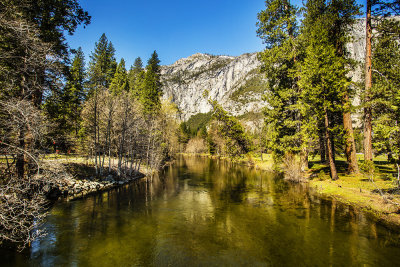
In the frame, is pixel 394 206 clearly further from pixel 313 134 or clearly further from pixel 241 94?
pixel 241 94

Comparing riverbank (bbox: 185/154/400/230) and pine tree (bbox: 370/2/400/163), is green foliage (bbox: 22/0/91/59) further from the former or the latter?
pine tree (bbox: 370/2/400/163)

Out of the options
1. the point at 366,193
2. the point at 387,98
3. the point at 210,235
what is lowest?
the point at 210,235

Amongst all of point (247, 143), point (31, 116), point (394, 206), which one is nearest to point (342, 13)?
point (247, 143)

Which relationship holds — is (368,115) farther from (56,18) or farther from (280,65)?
(56,18)

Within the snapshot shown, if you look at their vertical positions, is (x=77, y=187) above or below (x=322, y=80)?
below

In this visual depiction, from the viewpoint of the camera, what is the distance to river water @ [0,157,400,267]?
805 centimetres

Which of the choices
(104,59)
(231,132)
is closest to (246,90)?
(104,59)

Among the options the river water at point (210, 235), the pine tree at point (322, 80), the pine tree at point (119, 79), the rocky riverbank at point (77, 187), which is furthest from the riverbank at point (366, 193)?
the pine tree at point (119, 79)

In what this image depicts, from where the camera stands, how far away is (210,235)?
34.1 ft

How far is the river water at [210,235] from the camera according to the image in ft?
26.4

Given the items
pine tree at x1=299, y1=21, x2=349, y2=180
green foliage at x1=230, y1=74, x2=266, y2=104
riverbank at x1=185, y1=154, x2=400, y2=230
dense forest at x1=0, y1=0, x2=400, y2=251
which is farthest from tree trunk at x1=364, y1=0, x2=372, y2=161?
green foliage at x1=230, y1=74, x2=266, y2=104

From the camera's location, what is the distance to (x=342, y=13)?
19.5 m

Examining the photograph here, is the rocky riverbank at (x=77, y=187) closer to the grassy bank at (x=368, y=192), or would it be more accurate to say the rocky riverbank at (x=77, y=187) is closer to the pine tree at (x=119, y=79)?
the pine tree at (x=119, y=79)

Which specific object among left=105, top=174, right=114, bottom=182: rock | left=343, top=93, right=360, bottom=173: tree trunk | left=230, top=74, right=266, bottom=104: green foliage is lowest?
left=105, top=174, right=114, bottom=182: rock
